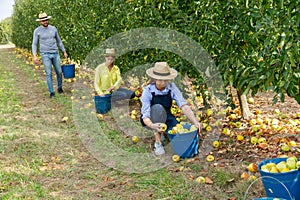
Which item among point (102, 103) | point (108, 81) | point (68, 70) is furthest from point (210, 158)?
point (68, 70)

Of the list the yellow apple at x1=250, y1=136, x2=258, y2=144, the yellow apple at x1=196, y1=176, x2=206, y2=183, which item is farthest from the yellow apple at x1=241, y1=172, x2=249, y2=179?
the yellow apple at x1=250, y1=136, x2=258, y2=144

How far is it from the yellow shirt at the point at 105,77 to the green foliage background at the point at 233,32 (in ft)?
1.25

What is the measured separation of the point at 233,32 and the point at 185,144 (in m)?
1.19

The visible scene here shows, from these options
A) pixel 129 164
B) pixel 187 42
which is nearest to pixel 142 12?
pixel 187 42

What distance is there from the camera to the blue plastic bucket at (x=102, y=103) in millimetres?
5983

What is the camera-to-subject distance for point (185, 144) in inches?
152

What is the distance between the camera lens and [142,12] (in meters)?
5.02

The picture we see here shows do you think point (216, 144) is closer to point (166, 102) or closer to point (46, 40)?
point (166, 102)

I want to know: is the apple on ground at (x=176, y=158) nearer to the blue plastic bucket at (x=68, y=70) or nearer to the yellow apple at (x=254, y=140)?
the yellow apple at (x=254, y=140)

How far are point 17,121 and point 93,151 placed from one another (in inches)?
77.0

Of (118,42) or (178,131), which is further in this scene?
(118,42)

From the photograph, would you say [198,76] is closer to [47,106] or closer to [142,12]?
[142,12]

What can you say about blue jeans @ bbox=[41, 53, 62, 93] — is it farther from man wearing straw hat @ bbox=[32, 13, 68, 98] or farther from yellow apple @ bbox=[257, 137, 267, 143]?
yellow apple @ bbox=[257, 137, 267, 143]

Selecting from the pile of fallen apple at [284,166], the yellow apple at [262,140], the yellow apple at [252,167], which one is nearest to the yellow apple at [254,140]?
the yellow apple at [262,140]
